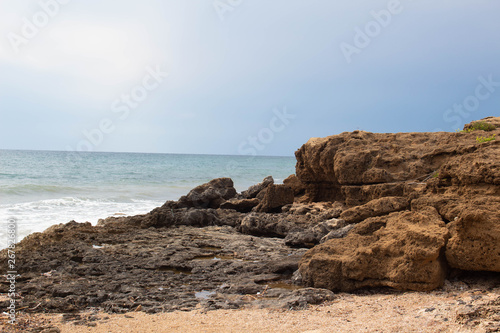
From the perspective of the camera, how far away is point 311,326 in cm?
405

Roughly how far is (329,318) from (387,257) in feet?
4.95

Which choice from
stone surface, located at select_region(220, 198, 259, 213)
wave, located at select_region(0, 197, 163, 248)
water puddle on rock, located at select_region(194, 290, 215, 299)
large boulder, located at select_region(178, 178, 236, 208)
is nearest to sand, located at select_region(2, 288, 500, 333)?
water puddle on rock, located at select_region(194, 290, 215, 299)

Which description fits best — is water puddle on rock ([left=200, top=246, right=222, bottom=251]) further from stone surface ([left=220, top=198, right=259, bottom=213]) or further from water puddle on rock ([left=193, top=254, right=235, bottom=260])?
stone surface ([left=220, top=198, right=259, bottom=213])

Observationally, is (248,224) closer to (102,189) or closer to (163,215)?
(163,215)

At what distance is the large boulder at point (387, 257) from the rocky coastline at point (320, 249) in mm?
15

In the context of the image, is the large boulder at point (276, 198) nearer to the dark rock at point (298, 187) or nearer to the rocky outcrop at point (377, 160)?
the rocky outcrop at point (377, 160)

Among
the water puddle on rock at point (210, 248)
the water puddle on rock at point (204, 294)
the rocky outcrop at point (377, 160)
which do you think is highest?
the rocky outcrop at point (377, 160)

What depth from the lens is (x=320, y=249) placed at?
19.8 ft

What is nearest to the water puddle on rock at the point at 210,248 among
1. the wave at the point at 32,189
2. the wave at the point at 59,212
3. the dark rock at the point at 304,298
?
the dark rock at the point at 304,298

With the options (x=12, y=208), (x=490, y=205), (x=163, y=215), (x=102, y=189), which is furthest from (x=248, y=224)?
(x=102, y=189)

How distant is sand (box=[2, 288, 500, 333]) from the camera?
12.5ft

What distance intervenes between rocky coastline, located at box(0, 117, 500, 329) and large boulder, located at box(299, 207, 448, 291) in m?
0.01

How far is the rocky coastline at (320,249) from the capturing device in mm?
4871

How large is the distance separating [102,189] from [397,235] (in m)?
23.4
